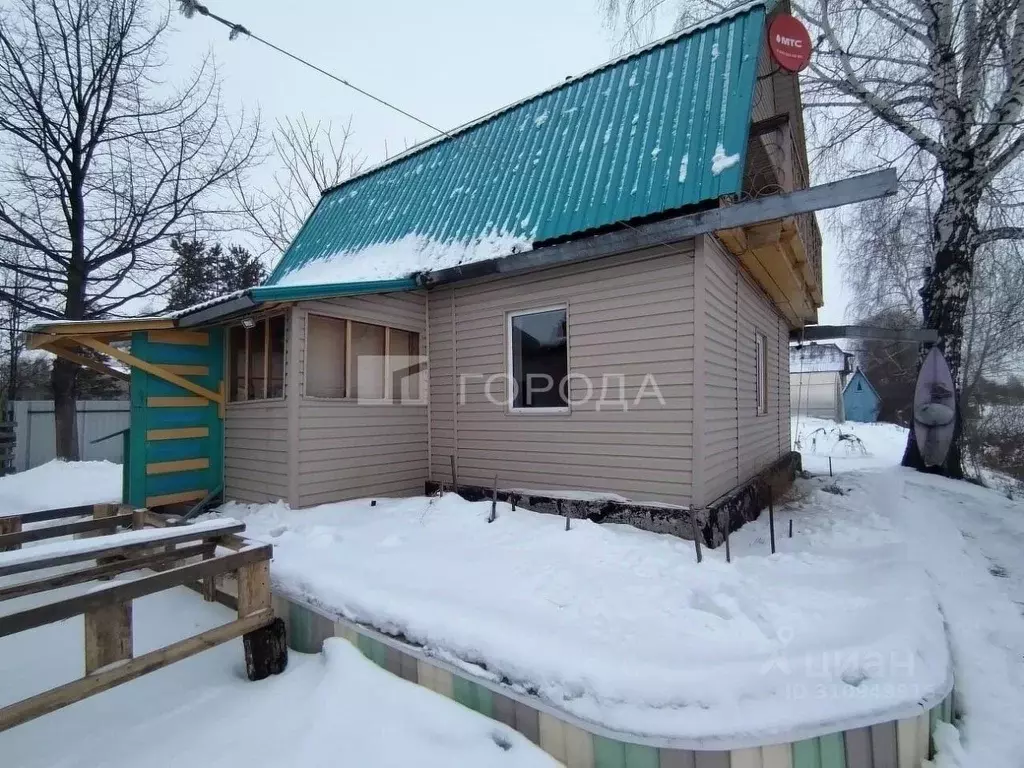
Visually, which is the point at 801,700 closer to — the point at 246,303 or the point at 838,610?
the point at 838,610

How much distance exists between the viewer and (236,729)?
9.00ft

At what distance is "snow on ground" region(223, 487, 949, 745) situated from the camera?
2500mm

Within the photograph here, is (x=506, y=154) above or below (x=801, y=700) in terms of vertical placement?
above

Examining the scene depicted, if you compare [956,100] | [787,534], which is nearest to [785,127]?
[787,534]

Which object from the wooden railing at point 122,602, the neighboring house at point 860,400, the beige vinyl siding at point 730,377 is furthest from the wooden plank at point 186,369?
the neighboring house at point 860,400

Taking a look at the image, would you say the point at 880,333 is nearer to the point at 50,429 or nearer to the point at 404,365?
the point at 404,365

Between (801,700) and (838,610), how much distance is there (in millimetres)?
1334

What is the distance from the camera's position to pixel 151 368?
6.32 m

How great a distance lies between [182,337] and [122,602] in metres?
5.24

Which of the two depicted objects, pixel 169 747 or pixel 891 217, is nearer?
pixel 169 747

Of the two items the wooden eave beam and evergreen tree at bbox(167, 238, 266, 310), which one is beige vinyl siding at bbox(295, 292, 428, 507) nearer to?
the wooden eave beam

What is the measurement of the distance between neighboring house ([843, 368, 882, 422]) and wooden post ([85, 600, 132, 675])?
117 feet

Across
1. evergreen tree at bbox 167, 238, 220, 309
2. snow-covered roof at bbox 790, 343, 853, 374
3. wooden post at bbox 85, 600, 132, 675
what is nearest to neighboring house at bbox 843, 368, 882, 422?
snow-covered roof at bbox 790, 343, 853, 374

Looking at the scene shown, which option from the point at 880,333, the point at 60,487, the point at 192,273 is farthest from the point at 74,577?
the point at 192,273
